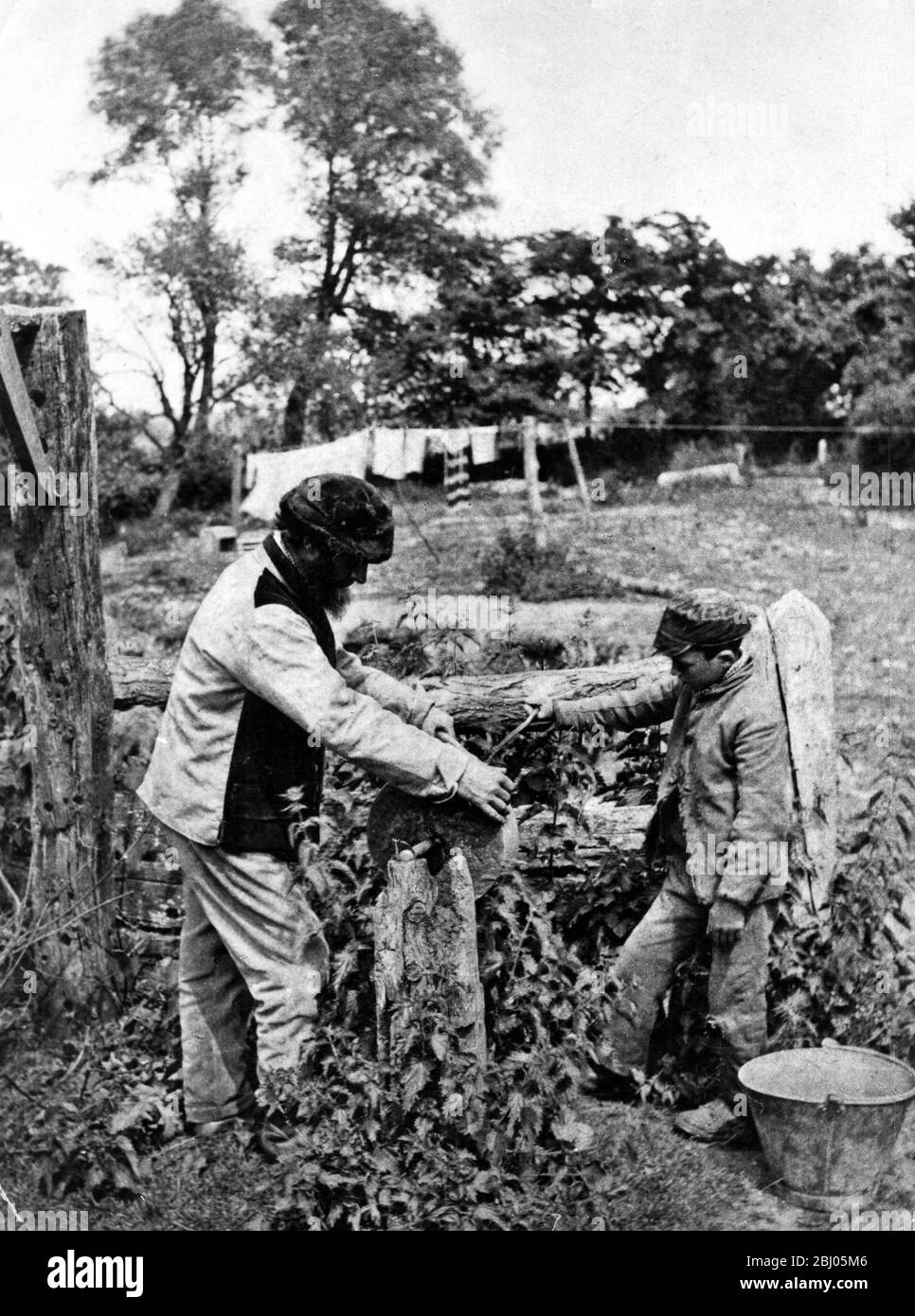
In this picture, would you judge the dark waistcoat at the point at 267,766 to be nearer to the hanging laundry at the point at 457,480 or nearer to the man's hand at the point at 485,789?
the man's hand at the point at 485,789

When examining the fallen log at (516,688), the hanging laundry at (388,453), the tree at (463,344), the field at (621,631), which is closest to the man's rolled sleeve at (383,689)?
the fallen log at (516,688)

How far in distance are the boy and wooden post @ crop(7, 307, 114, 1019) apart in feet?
6.58

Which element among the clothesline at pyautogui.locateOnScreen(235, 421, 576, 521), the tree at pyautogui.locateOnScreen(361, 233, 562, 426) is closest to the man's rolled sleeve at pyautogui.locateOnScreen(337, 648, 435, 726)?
the clothesline at pyautogui.locateOnScreen(235, 421, 576, 521)

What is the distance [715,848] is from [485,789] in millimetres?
917

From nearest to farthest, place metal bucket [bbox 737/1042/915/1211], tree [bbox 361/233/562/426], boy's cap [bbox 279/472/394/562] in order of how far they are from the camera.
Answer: metal bucket [bbox 737/1042/915/1211]
boy's cap [bbox 279/472/394/562]
tree [bbox 361/233/562/426]

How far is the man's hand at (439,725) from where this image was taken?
4590 mm

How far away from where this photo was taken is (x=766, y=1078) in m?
4.42

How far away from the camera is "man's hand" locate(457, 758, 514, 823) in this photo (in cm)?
422

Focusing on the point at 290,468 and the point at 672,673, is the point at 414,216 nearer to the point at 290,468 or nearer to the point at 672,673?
the point at 290,468

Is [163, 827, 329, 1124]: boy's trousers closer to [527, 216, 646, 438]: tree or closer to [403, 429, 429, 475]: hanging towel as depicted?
[403, 429, 429, 475]: hanging towel

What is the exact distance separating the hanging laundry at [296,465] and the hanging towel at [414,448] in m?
Result: 0.21

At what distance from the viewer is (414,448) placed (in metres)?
7.15
